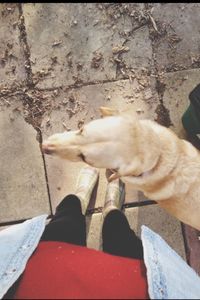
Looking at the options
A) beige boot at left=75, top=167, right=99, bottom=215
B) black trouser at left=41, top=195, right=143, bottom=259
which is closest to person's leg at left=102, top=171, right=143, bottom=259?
black trouser at left=41, top=195, right=143, bottom=259

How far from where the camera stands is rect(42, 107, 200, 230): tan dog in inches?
89.4

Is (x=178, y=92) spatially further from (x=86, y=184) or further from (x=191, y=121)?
(x=86, y=184)

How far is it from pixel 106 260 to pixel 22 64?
1748 millimetres

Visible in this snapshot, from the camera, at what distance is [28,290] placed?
5.75 feet

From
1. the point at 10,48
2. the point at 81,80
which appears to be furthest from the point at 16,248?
the point at 10,48

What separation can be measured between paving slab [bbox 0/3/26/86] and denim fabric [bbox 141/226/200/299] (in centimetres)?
153

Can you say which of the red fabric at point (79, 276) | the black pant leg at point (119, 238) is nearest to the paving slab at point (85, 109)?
the black pant leg at point (119, 238)

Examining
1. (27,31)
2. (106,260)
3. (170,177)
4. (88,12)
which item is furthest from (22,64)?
(106,260)

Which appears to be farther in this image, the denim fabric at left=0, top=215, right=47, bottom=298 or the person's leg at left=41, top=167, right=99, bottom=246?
the person's leg at left=41, top=167, right=99, bottom=246

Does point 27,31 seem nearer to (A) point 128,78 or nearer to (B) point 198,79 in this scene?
(A) point 128,78

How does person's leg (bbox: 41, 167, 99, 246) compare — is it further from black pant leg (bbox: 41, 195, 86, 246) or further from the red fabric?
the red fabric

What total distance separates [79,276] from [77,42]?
6.33 feet

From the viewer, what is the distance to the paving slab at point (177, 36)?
3221 mm

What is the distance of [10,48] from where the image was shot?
3135mm
